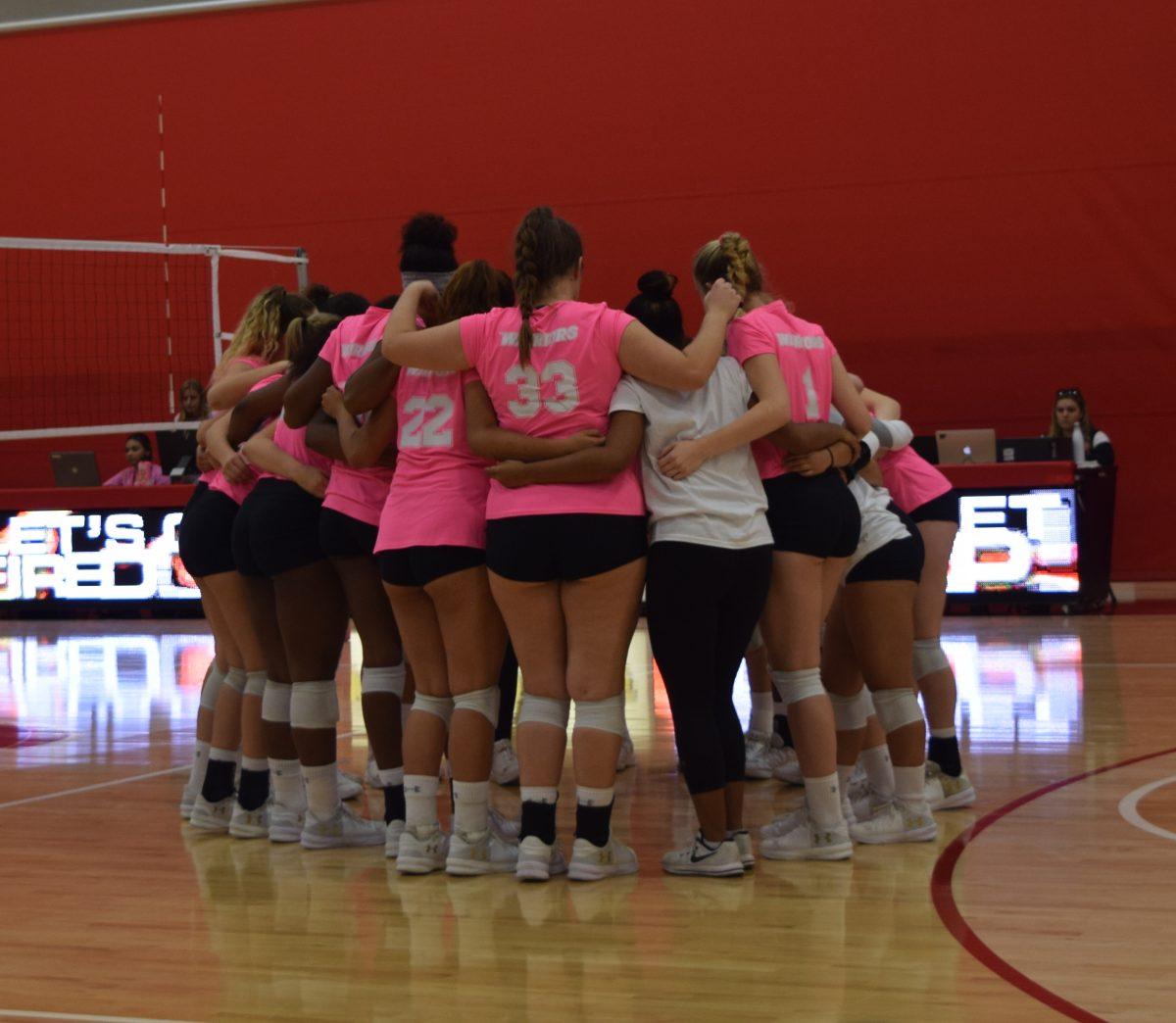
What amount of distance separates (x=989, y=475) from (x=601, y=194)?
3.97 meters

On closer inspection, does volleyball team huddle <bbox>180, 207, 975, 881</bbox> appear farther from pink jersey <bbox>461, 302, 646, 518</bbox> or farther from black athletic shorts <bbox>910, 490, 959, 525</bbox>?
black athletic shorts <bbox>910, 490, 959, 525</bbox>

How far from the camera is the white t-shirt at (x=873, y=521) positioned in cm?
378

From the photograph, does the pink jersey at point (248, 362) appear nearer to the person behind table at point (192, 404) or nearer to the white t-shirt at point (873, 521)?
the white t-shirt at point (873, 521)

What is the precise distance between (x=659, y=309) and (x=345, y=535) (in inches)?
36.2

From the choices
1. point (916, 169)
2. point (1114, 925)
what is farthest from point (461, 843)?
point (916, 169)

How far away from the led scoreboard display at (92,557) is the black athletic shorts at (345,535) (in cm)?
674

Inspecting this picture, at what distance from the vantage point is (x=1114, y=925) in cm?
307

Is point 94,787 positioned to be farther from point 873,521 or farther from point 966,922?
point 966,922

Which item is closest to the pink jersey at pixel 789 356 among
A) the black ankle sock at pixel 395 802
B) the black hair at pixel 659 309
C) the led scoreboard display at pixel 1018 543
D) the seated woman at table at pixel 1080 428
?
the black hair at pixel 659 309

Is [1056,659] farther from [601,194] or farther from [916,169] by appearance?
[601,194]

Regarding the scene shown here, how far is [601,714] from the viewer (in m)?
3.42

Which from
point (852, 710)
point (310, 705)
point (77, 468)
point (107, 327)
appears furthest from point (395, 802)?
point (107, 327)

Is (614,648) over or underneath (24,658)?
over

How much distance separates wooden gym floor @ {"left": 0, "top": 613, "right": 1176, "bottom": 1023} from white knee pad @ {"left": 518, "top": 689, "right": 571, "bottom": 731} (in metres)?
0.37
